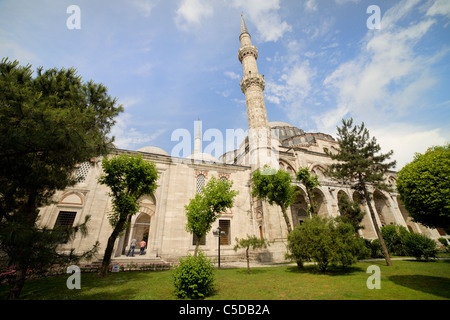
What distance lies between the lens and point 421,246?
39.7 feet

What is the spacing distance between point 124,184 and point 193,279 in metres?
7.03

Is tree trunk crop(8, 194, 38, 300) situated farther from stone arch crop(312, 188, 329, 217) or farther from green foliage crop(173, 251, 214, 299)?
stone arch crop(312, 188, 329, 217)

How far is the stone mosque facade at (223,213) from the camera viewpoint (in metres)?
14.3

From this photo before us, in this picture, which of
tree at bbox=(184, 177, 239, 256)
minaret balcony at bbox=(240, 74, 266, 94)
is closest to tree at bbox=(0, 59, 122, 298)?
tree at bbox=(184, 177, 239, 256)

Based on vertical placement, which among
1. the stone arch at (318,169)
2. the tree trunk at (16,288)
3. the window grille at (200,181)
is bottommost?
the tree trunk at (16,288)

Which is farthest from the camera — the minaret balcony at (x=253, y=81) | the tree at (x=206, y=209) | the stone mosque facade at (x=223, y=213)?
the minaret balcony at (x=253, y=81)

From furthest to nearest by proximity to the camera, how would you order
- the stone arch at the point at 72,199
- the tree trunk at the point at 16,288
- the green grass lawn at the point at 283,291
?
the stone arch at the point at 72,199 < the green grass lawn at the point at 283,291 < the tree trunk at the point at 16,288

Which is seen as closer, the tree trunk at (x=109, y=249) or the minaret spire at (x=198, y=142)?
the tree trunk at (x=109, y=249)

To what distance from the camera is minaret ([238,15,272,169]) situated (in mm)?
19875

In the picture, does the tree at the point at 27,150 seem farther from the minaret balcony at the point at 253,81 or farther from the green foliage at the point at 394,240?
the green foliage at the point at 394,240

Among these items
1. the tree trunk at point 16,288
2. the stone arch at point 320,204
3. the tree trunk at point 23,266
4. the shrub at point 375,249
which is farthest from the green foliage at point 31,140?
the stone arch at point 320,204

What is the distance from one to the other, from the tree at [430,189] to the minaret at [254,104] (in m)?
12.5

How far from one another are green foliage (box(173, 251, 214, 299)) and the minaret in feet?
46.1
